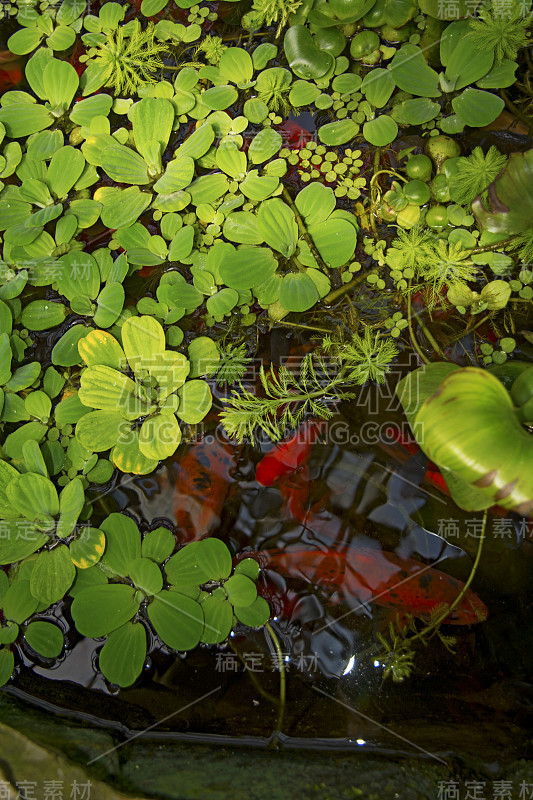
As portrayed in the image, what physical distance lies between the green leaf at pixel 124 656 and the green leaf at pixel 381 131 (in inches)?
79.1

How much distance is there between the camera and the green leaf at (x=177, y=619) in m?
1.68

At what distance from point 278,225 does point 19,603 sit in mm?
1639

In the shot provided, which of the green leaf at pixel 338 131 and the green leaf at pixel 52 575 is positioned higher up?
the green leaf at pixel 338 131

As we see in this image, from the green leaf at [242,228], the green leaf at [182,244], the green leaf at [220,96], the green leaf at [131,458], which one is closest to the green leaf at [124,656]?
the green leaf at [131,458]

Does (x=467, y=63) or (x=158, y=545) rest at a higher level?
(x=467, y=63)

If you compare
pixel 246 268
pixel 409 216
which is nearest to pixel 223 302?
pixel 246 268

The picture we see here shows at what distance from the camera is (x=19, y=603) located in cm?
175

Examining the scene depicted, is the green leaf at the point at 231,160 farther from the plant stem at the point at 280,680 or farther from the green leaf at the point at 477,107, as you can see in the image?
the plant stem at the point at 280,680

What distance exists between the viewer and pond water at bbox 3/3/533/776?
1.64 metres

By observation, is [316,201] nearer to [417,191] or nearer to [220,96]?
[417,191]

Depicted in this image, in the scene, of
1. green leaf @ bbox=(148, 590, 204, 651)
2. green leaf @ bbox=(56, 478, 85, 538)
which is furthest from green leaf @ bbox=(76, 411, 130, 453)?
green leaf @ bbox=(148, 590, 204, 651)

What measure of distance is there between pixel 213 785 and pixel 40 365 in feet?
5.00

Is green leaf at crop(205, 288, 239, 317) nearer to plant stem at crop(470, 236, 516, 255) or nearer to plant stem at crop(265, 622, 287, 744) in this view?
plant stem at crop(470, 236, 516, 255)

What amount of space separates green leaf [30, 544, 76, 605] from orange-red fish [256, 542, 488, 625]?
26.3 inches
